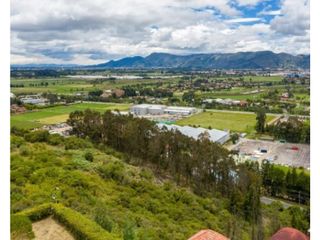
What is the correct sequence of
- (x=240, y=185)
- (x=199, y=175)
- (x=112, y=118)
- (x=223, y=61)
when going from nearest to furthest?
(x=240, y=185) < (x=199, y=175) < (x=112, y=118) < (x=223, y=61)

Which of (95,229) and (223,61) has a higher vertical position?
(223,61)

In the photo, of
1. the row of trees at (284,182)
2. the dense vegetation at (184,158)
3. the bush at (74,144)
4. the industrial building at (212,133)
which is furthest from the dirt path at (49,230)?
the industrial building at (212,133)

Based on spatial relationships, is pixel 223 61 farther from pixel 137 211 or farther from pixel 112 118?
pixel 137 211

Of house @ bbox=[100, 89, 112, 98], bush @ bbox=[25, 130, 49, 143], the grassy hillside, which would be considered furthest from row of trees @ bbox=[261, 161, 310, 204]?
house @ bbox=[100, 89, 112, 98]

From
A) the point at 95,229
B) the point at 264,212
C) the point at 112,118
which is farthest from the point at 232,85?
the point at 95,229

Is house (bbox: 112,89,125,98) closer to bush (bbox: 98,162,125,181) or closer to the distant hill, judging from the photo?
bush (bbox: 98,162,125,181)

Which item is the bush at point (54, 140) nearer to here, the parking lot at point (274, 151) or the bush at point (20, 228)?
the bush at point (20, 228)
